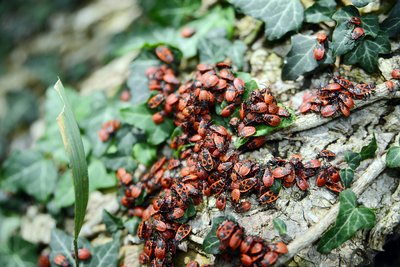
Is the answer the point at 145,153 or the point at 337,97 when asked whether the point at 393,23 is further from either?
the point at 145,153

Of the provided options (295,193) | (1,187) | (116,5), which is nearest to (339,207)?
(295,193)

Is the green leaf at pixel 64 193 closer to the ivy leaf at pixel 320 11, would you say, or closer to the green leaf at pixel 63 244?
the green leaf at pixel 63 244

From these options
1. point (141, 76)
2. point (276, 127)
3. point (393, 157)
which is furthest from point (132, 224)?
point (393, 157)

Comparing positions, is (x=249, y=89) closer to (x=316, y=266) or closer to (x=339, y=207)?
(x=339, y=207)

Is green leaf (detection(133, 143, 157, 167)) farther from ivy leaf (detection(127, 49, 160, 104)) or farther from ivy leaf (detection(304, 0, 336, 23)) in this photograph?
ivy leaf (detection(304, 0, 336, 23))

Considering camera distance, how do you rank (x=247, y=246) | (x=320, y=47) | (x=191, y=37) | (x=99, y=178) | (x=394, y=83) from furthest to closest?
(x=191, y=37) → (x=99, y=178) → (x=320, y=47) → (x=394, y=83) → (x=247, y=246)

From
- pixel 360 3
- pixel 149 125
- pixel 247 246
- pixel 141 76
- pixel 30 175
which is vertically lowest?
pixel 30 175

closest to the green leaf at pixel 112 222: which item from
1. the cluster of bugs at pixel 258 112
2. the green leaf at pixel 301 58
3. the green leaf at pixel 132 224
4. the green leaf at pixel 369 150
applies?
the green leaf at pixel 132 224

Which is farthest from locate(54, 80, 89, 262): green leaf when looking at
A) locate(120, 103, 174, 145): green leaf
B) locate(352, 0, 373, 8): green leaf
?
locate(352, 0, 373, 8): green leaf

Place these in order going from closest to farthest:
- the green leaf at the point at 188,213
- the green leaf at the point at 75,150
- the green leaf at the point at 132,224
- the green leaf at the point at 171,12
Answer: the green leaf at the point at 75,150, the green leaf at the point at 188,213, the green leaf at the point at 132,224, the green leaf at the point at 171,12
